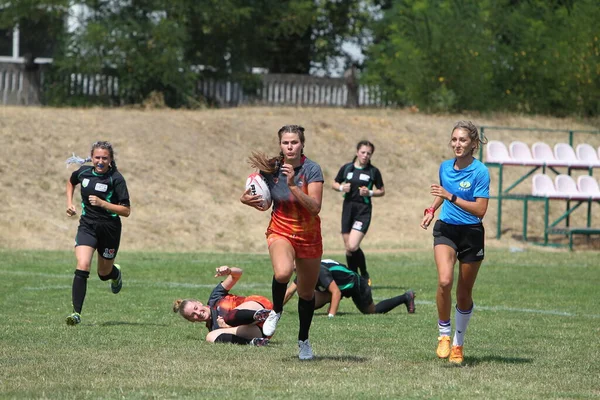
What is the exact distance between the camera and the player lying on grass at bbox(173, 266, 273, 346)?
994 centimetres

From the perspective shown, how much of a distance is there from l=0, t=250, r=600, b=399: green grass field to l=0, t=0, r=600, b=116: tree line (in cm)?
1713

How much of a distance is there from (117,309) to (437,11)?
27.7 metres

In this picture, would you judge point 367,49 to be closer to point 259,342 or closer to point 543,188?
point 543,188

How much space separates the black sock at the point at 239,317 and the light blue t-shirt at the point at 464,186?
2.09 m

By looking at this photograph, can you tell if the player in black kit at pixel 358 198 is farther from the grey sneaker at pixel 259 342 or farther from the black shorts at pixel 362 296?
the grey sneaker at pixel 259 342

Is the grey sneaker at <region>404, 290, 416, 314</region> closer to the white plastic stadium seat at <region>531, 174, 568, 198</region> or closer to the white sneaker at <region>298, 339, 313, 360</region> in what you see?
the white sneaker at <region>298, 339, 313, 360</region>

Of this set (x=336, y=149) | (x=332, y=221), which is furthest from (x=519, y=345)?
(x=336, y=149)

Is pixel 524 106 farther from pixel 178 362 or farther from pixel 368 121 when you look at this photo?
pixel 178 362

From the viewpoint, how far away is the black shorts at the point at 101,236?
11469 millimetres

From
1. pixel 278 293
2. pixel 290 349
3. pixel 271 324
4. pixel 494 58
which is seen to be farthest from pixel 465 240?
pixel 494 58

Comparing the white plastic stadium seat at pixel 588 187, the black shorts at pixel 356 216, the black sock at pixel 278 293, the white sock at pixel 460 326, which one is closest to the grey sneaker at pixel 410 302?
the black shorts at pixel 356 216

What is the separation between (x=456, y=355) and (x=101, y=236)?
4378 millimetres

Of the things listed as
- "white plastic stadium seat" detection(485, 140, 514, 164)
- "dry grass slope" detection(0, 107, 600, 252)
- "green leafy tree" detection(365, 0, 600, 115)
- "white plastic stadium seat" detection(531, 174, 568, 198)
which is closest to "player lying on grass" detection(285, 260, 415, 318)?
"dry grass slope" detection(0, 107, 600, 252)

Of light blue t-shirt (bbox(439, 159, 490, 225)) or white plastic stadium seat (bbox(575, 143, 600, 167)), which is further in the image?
white plastic stadium seat (bbox(575, 143, 600, 167))
